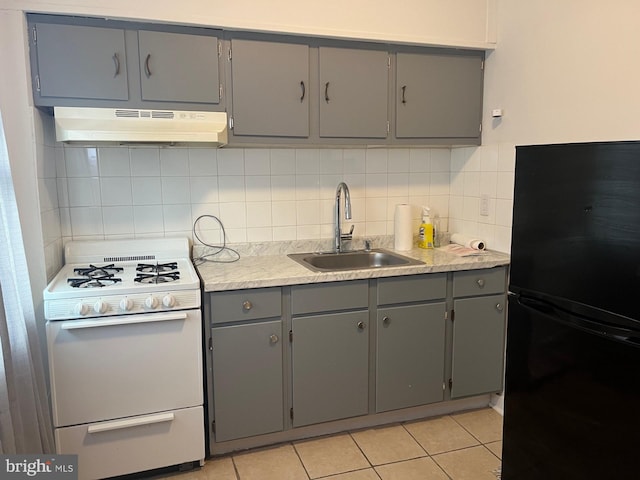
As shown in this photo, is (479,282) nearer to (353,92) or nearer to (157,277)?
(353,92)

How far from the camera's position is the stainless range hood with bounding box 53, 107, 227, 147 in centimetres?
217

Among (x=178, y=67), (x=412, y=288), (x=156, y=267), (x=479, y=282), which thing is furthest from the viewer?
(x=479, y=282)

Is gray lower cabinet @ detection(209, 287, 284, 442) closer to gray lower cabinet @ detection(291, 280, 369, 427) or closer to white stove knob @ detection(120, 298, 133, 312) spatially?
gray lower cabinet @ detection(291, 280, 369, 427)

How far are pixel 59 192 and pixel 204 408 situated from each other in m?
1.33

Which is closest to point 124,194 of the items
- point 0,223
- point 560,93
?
point 0,223

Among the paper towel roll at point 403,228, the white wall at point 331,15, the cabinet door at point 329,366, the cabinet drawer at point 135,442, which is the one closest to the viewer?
the cabinet drawer at point 135,442

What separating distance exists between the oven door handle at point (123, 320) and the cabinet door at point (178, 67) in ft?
3.37

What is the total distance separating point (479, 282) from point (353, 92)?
1.26 meters

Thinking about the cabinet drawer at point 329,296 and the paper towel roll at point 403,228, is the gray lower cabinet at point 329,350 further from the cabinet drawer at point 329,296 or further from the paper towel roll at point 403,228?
the paper towel roll at point 403,228

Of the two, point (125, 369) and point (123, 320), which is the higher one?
point (123, 320)

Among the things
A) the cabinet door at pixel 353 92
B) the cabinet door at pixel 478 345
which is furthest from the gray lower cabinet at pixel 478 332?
the cabinet door at pixel 353 92

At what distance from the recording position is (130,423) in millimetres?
2186

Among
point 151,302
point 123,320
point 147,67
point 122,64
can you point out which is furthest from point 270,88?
point 123,320

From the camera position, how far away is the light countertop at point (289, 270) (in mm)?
2338
